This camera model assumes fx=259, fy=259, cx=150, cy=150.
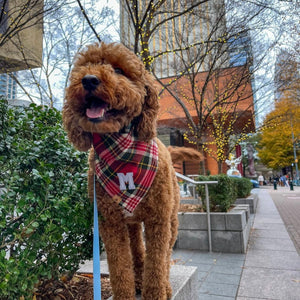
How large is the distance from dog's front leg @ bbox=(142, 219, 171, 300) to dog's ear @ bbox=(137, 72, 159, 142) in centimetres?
61

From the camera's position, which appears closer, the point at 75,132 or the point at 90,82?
the point at 90,82

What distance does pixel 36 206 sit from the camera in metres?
1.71

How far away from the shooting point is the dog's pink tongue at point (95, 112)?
140 centimetres

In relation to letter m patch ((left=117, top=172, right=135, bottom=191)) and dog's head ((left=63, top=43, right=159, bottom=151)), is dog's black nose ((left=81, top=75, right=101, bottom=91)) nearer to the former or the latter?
dog's head ((left=63, top=43, right=159, bottom=151))

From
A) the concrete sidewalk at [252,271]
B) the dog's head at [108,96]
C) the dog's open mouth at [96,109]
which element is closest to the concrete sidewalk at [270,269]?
the concrete sidewalk at [252,271]

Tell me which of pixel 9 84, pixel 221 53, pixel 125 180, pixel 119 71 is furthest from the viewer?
pixel 9 84

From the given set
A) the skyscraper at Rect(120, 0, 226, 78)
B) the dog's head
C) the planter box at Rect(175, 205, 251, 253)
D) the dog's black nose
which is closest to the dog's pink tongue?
the dog's head

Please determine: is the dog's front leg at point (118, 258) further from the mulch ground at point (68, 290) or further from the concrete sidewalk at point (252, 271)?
the concrete sidewalk at point (252, 271)

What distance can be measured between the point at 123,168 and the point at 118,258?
1.94ft

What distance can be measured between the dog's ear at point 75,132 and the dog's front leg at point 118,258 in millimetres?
521

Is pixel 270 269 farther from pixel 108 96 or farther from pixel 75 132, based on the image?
pixel 108 96

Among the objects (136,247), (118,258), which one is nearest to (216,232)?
(136,247)

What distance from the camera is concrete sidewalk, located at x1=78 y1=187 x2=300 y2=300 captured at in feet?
10.6

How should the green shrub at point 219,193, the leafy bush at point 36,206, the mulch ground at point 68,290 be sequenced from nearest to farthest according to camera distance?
the leafy bush at point 36,206, the mulch ground at point 68,290, the green shrub at point 219,193
